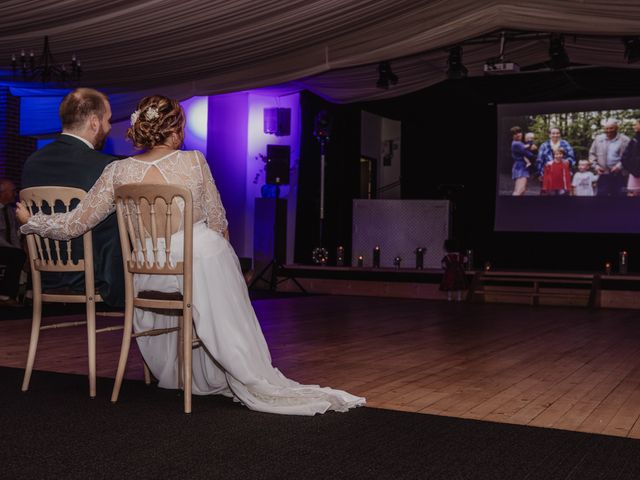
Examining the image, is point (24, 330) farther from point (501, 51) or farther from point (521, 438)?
point (501, 51)

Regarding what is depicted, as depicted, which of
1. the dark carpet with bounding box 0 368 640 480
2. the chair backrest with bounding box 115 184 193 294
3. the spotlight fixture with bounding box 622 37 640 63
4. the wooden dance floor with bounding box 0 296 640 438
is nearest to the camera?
the dark carpet with bounding box 0 368 640 480

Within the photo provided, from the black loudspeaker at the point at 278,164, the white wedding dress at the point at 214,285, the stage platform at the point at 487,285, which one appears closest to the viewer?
the white wedding dress at the point at 214,285

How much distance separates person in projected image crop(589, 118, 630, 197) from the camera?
449 inches

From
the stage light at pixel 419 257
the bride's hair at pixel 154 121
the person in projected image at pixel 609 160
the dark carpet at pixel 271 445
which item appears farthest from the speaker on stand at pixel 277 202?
the dark carpet at pixel 271 445

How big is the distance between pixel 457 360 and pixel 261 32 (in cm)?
363

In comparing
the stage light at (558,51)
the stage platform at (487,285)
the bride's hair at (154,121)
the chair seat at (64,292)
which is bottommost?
the stage platform at (487,285)

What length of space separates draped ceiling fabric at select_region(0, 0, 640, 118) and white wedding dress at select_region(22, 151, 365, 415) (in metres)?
3.39

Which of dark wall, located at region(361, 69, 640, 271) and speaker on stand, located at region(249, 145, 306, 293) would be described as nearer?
speaker on stand, located at region(249, 145, 306, 293)

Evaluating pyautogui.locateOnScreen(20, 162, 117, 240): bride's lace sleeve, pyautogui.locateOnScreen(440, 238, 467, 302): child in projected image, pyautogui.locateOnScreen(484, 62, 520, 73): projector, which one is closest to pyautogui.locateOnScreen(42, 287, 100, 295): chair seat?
pyautogui.locateOnScreen(20, 162, 117, 240): bride's lace sleeve

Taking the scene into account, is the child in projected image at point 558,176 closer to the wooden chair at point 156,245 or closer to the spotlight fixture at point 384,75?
the spotlight fixture at point 384,75

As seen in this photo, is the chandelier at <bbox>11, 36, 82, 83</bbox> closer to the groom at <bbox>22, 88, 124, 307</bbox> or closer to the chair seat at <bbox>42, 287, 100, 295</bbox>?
the groom at <bbox>22, 88, 124, 307</bbox>

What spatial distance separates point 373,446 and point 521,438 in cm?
55

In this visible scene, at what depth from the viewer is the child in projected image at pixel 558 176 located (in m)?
11.8

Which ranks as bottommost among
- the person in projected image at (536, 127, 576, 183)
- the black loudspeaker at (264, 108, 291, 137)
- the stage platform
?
the stage platform
